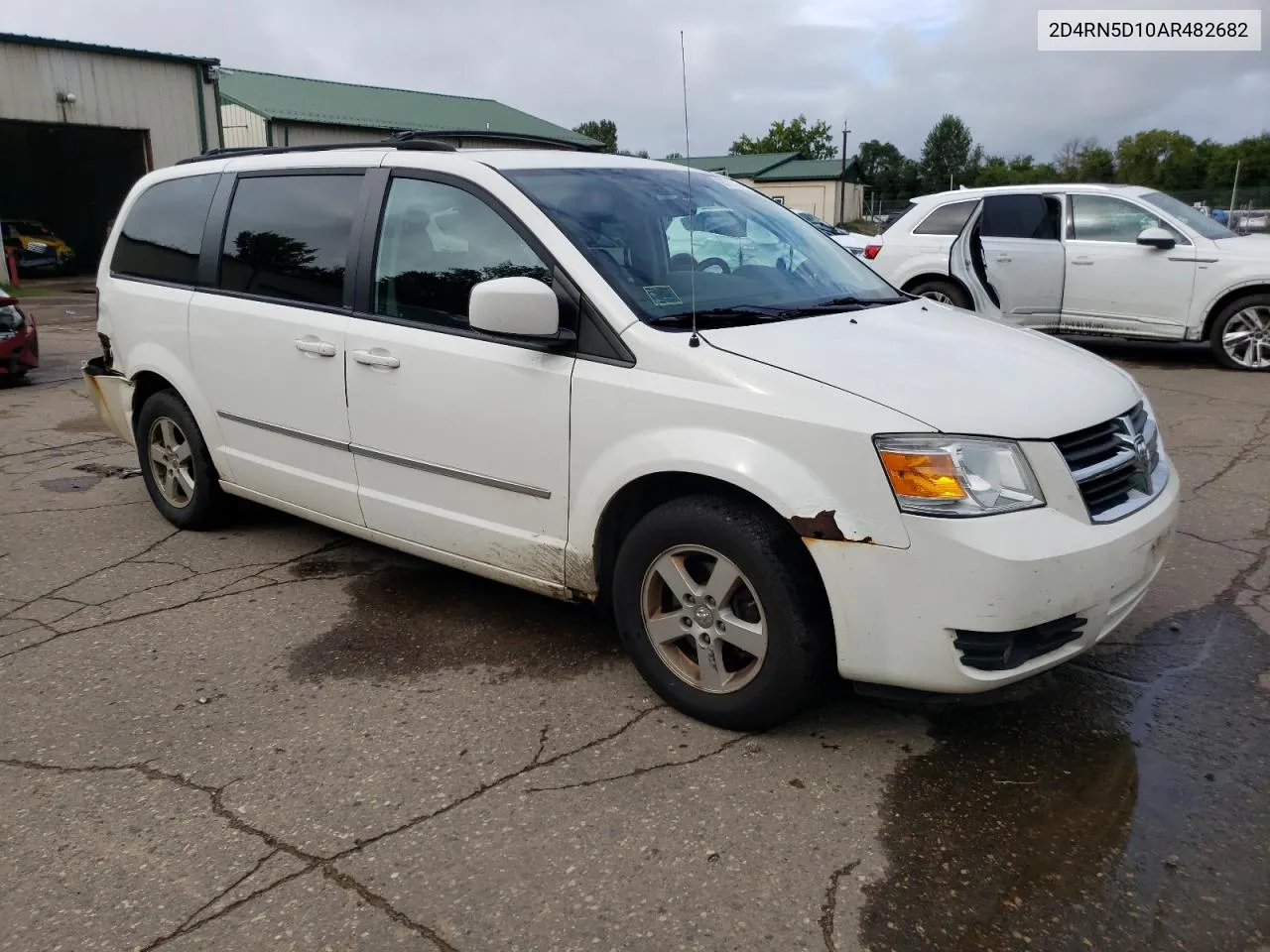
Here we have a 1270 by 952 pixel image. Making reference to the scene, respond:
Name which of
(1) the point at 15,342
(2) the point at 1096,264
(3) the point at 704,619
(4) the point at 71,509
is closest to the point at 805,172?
(2) the point at 1096,264

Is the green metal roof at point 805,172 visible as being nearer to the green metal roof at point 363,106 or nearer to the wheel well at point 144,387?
the green metal roof at point 363,106

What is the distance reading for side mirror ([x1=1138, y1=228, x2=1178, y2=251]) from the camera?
9.75 m

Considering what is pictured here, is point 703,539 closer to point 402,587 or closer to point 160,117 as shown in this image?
point 402,587

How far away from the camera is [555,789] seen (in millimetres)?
2975

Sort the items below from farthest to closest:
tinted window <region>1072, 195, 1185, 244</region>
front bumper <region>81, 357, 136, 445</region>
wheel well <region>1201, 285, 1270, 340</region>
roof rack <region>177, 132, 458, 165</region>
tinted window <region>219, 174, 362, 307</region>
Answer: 1. tinted window <region>1072, 195, 1185, 244</region>
2. wheel well <region>1201, 285, 1270, 340</region>
3. front bumper <region>81, 357, 136, 445</region>
4. tinted window <region>219, 174, 362, 307</region>
5. roof rack <region>177, 132, 458, 165</region>

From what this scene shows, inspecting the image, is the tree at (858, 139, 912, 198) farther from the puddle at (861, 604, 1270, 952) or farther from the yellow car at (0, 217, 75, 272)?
the puddle at (861, 604, 1270, 952)

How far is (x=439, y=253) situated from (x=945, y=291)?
8.08 meters

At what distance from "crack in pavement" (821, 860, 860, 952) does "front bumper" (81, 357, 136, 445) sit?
14.4ft

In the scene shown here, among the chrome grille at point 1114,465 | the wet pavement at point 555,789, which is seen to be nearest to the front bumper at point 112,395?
the wet pavement at point 555,789

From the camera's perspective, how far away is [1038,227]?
10.4 m

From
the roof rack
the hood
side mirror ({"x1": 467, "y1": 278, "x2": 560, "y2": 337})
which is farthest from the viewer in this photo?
the roof rack

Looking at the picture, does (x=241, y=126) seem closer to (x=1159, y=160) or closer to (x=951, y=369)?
(x=951, y=369)

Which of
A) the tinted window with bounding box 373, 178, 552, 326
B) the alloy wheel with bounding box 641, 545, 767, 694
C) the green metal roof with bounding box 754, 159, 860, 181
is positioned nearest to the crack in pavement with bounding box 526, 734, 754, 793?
the alloy wheel with bounding box 641, 545, 767, 694

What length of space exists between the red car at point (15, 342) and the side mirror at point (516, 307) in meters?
8.55
